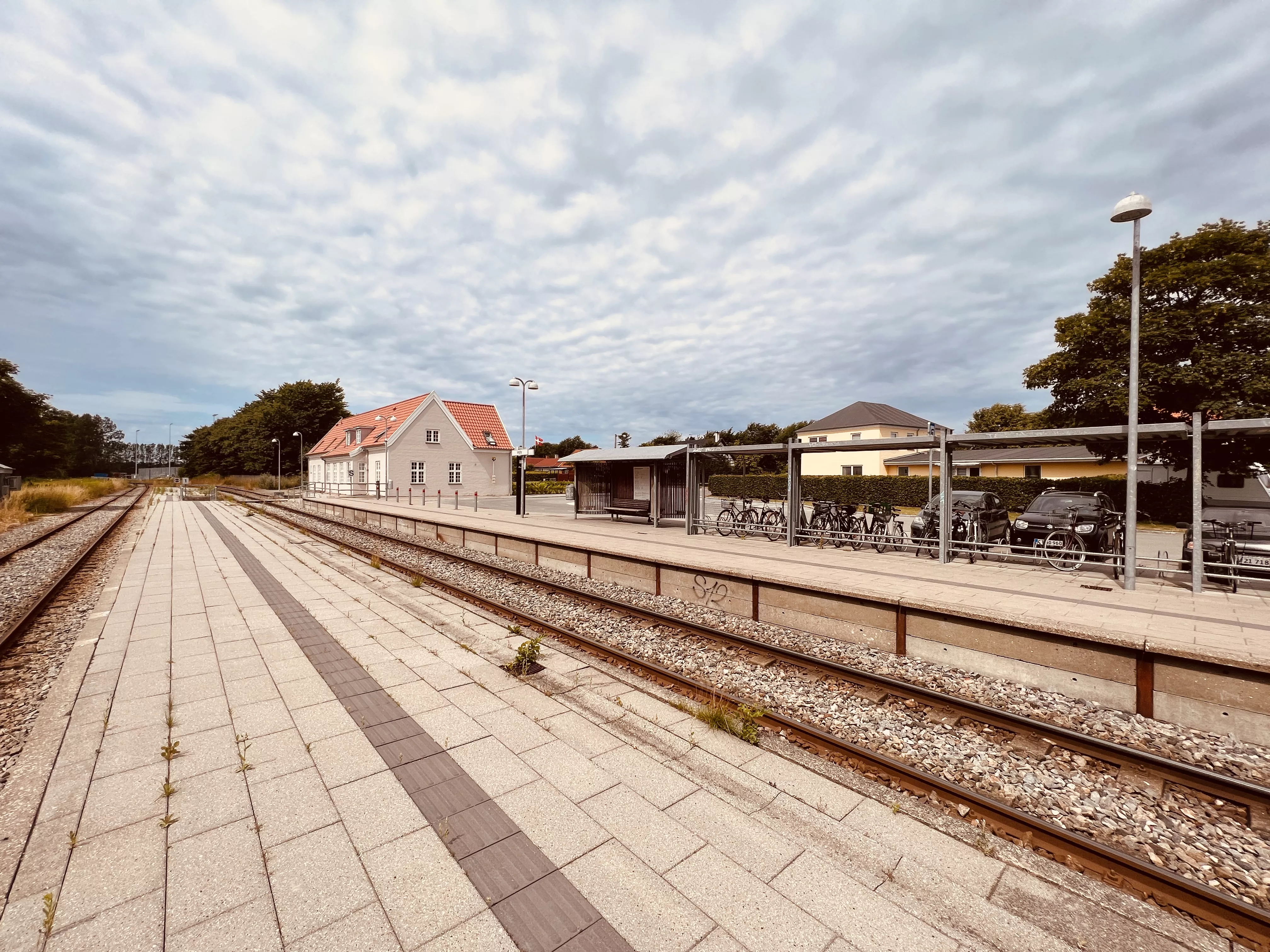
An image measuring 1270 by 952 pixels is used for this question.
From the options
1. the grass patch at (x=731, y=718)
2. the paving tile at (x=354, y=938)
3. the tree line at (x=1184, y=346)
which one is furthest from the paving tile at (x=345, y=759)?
the tree line at (x=1184, y=346)

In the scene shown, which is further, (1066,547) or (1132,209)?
(1066,547)

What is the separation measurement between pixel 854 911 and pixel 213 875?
135 inches

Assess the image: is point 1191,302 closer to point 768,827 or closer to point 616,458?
point 616,458

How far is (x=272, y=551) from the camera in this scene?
14484 millimetres

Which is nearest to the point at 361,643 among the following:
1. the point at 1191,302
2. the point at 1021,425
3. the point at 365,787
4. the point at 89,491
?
the point at 365,787

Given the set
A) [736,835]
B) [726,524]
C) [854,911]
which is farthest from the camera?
[726,524]

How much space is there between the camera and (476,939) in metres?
2.40

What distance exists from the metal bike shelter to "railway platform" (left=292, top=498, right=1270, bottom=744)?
1.13 meters

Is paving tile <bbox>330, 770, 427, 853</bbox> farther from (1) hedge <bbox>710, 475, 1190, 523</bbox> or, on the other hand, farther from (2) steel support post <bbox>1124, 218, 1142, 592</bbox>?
(1) hedge <bbox>710, 475, 1190, 523</bbox>

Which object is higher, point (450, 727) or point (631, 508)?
point (631, 508)

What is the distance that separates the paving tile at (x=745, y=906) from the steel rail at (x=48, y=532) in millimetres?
19485

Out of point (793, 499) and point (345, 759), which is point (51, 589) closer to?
point (345, 759)

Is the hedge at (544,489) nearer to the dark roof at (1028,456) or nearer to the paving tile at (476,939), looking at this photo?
the dark roof at (1028,456)

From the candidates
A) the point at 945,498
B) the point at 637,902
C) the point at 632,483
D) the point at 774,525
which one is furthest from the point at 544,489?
the point at 637,902
